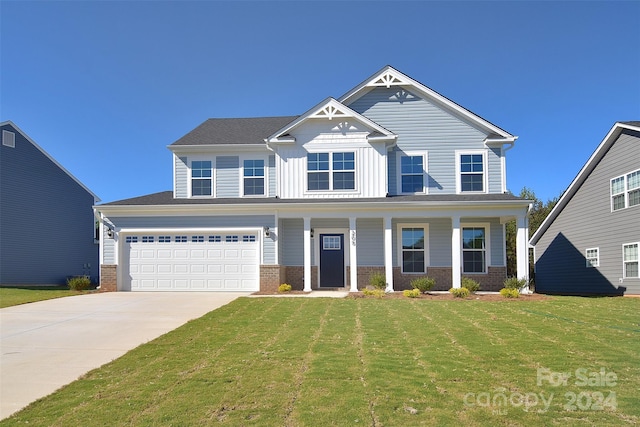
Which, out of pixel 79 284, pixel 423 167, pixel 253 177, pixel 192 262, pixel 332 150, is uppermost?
pixel 332 150

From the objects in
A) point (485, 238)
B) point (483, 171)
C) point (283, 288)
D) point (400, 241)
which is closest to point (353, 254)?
point (400, 241)

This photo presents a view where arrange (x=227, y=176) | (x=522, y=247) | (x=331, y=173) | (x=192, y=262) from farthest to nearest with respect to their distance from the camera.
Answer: (x=227, y=176) < (x=331, y=173) < (x=192, y=262) < (x=522, y=247)

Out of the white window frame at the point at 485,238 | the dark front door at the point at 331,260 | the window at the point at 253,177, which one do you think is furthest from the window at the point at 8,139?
the white window frame at the point at 485,238

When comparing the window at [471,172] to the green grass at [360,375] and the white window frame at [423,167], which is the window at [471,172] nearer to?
the white window frame at [423,167]

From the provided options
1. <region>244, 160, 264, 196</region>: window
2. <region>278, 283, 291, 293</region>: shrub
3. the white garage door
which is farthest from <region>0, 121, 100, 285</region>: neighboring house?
<region>278, 283, 291, 293</region>: shrub

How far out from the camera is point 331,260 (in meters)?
19.1

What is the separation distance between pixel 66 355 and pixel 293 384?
442 cm

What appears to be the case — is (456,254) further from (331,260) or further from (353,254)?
(331,260)

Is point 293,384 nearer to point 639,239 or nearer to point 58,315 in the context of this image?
point 58,315

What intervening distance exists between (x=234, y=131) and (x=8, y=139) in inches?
526

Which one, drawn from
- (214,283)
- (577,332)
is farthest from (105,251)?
(577,332)

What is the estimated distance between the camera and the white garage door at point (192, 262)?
1784 cm

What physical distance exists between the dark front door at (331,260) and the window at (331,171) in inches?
83.5

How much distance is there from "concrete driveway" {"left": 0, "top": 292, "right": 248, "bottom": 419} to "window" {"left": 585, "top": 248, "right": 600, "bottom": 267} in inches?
622
